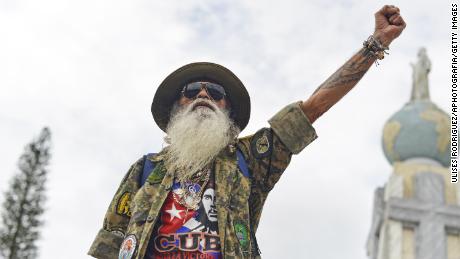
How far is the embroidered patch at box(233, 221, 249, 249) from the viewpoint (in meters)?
4.81

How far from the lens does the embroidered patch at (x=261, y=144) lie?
518 cm

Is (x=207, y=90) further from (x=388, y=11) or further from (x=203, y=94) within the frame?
(x=388, y=11)

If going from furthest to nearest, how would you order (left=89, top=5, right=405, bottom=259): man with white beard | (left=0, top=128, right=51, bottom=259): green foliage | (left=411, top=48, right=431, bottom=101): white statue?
(left=411, top=48, right=431, bottom=101): white statue < (left=0, top=128, right=51, bottom=259): green foliage < (left=89, top=5, right=405, bottom=259): man with white beard

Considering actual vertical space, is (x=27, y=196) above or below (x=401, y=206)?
below

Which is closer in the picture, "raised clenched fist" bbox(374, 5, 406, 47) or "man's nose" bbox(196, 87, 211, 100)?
"raised clenched fist" bbox(374, 5, 406, 47)

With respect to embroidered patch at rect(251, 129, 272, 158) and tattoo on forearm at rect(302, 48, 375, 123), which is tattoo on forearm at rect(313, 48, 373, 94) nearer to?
tattoo on forearm at rect(302, 48, 375, 123)

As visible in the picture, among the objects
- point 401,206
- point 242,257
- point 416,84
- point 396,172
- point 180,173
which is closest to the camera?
point 242,257

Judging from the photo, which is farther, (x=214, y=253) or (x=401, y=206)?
(x=401, y=206)

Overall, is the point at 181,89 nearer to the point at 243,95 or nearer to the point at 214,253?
the point at 243,95

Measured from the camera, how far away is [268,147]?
518 cm

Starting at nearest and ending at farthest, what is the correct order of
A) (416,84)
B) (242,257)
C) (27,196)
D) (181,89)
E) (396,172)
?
(242,257) < (181,89) < (27,196) < (396,172) < (416,84)

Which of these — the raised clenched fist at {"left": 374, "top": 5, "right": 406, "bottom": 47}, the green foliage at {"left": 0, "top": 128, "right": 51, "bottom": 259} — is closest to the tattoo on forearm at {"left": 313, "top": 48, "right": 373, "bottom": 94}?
the raised clenched fist at {"left": 374, "top": 5, "right": 406, "bottom": 47}

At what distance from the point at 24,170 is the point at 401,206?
14135mm

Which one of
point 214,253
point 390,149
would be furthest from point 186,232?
point 390,149
